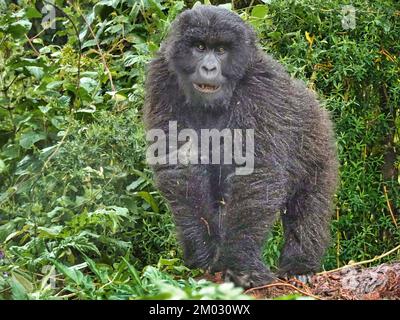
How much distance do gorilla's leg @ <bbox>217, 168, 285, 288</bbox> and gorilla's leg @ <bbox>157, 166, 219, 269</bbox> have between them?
148 millimetres

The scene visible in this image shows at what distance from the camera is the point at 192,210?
6434mm

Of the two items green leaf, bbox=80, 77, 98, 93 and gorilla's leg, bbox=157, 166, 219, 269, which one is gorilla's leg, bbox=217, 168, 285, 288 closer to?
gorilla's leg, bbox=157, 166, 219, 269

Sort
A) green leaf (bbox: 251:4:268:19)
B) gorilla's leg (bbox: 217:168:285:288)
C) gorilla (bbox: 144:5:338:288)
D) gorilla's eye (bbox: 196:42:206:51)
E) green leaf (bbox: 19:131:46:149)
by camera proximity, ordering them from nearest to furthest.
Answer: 1. gorilla's leg (bbox: 217:168:285:288)
2. gorilla (bbox: 144:5:338:288)
3. gorilla's eye (bbox: 196:42:206:51)
4. green leaf (bbox: 19:131:46:149)
5. green leaf (bbox: 251:4:268:19)

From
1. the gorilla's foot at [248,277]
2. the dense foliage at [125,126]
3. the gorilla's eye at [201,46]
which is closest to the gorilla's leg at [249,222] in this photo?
the gorilla's foot at [248,277]

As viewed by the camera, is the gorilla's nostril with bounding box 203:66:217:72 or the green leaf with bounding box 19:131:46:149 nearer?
the gorilla's nostril with bounding box 203:66:217:72

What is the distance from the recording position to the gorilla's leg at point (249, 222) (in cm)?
607

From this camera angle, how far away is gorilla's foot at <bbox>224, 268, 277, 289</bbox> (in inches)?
235

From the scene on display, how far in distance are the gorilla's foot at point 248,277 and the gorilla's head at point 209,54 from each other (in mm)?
1246

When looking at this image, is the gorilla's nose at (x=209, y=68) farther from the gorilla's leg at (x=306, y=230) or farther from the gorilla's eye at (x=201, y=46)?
the gorilla's leg at (x=306, y=230)

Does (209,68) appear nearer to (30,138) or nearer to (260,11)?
(30,138)

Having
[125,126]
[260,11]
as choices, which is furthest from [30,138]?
[260,11]

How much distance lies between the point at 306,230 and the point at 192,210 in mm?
1133

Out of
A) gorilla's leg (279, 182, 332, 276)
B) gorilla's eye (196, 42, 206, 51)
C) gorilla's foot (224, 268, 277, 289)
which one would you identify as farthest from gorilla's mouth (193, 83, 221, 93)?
gorilla's foot (224, 268, 277, 289)

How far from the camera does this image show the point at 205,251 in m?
6.36
